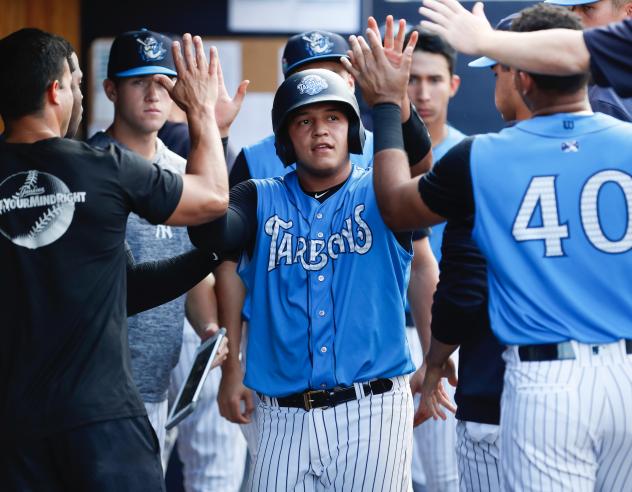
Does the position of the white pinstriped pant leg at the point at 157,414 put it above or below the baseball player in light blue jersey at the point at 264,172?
below

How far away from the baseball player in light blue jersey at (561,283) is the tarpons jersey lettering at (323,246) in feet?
1.60

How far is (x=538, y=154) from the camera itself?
3529 mm

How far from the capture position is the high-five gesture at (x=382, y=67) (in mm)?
3906

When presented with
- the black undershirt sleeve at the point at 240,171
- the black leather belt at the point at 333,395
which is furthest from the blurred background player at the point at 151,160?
the black leather belt at the point at 333,395

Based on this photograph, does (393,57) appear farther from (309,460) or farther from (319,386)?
(309,460)

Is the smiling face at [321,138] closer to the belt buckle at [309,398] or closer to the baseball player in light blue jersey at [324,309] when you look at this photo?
the baseball player in light blue jersey at [324,309]

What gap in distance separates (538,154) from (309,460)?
1.23m

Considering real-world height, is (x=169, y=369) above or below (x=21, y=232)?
below

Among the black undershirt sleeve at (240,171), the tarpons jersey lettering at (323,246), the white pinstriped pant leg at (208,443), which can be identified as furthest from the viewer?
Result: the white pinstriped pant leg at (208,443)

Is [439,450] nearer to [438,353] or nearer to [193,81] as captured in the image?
[438,353]

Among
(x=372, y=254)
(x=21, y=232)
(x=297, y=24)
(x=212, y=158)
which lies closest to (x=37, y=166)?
(x=21, y=232)

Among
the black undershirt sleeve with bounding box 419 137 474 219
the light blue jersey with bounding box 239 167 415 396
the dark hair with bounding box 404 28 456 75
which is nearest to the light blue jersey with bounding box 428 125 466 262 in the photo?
the dark hair with bounding box 404 28 456 75

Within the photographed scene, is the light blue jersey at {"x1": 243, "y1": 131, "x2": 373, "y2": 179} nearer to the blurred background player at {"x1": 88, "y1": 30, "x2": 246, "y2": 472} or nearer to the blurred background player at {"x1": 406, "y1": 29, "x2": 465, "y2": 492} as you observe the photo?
the blurred background player at {"x1": 88, "y1": 30, "x2": 246, "y2": 472}

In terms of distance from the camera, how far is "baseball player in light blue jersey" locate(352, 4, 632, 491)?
3.45 m
